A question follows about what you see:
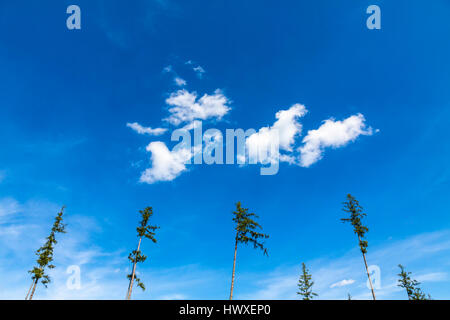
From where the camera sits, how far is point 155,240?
3089 centimetres

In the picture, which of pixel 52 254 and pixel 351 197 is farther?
pixel 351 197

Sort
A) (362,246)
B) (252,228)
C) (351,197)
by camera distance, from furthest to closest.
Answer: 1. (351,197)
2. (362,246)
3. (252,228)
